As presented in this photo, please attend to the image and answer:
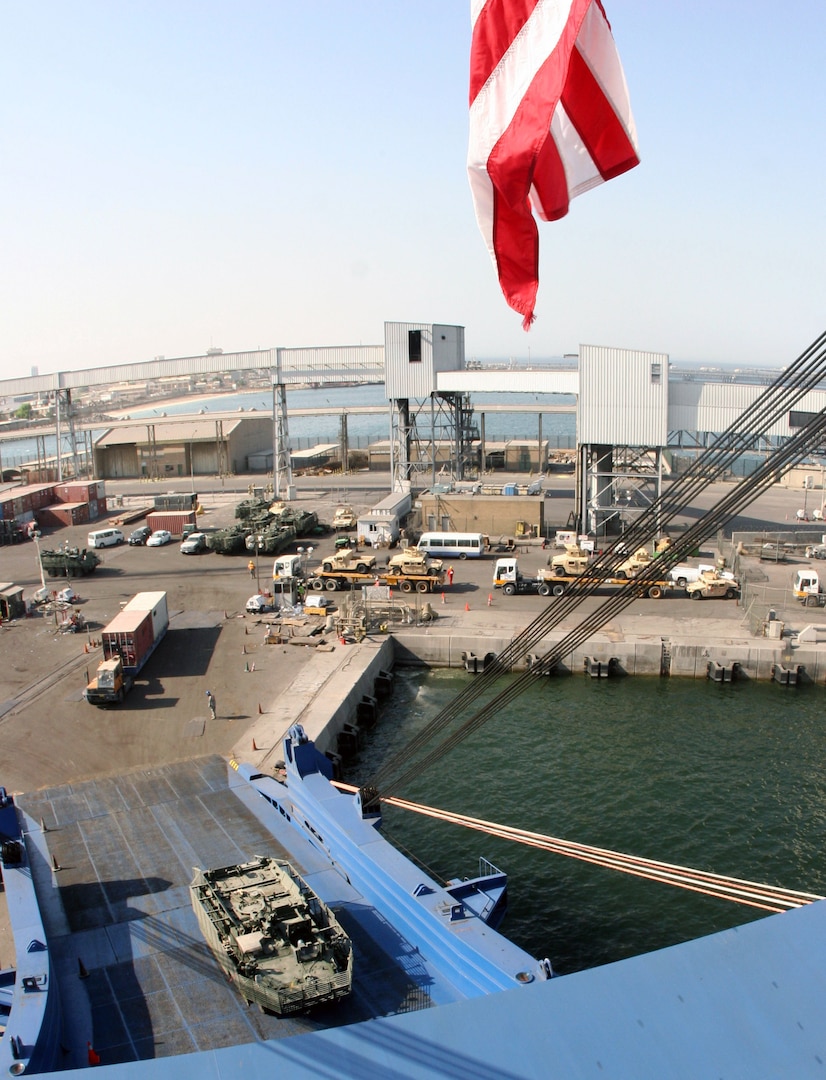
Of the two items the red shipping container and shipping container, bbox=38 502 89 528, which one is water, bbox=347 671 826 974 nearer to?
the red shipping container

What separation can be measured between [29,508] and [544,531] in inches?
1513

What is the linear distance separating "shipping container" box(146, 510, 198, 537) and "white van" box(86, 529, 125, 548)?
2.42m

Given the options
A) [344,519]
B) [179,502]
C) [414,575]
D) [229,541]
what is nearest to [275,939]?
[414,575]

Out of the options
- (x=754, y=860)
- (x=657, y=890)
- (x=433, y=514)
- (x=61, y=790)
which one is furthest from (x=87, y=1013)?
(x=433, y=514)

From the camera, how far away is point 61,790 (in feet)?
78.4

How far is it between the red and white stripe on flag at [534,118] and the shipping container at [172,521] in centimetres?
5073

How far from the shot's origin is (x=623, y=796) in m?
26.0

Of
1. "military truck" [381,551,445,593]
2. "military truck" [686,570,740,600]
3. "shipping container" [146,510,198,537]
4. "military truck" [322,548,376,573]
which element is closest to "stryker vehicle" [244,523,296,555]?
"military truck" [322,548,376,573]

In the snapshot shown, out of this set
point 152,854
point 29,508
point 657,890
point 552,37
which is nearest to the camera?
point 552,37

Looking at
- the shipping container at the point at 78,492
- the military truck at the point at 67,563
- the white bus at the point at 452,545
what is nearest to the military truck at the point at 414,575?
the white bus at the point at 452,545

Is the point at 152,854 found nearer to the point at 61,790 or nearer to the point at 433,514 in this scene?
the point at 61,790

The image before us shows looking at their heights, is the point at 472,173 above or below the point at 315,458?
above

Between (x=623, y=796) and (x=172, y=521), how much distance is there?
4175 centimetres

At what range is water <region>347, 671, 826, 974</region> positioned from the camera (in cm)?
2103
